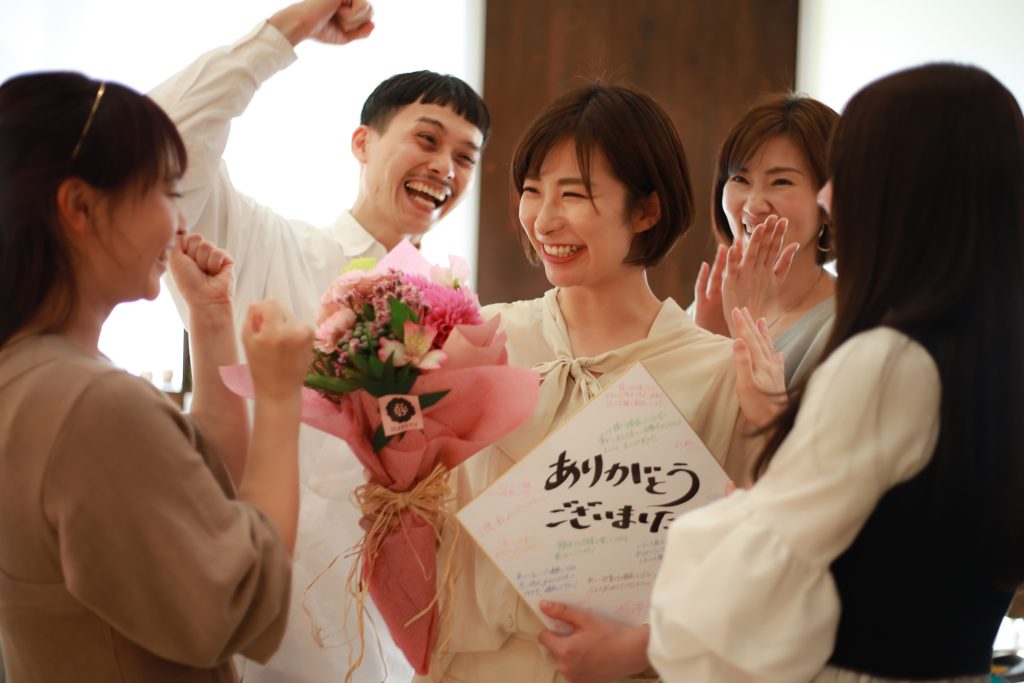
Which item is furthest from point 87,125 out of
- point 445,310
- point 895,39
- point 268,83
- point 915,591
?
point 895,39

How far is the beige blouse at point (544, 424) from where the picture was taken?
1.38 meters

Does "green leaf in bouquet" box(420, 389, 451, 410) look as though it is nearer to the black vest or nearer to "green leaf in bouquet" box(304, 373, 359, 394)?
"green leaf in bouquet" box(304, 373, 359, 394)

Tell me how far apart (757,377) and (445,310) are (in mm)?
499

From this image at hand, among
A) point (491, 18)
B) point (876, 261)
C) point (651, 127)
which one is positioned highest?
point (491, 18)

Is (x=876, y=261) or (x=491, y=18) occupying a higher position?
(x=491, y=18)

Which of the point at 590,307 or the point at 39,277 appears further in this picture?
the point at 590,307

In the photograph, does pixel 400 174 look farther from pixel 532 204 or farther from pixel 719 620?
pixel 719 620

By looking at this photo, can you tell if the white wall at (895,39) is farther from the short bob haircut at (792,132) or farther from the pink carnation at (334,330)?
the pink carnation at (334,330)

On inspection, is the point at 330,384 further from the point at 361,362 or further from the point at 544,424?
the point at 544,424

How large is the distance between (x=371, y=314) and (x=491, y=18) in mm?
2783

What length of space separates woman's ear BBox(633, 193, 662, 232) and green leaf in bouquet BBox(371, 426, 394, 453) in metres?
0.59

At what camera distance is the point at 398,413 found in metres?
1.26

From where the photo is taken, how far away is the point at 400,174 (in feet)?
7.04

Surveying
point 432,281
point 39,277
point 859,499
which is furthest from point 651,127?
point 39,277
